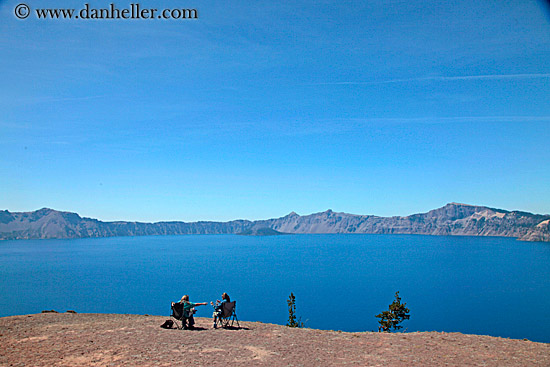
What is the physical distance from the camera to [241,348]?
1375 cm

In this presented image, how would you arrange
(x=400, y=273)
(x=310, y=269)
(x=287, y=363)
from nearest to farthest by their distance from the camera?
(x=287, y=363)
(x=400, y=273)
(x=310, y=269)

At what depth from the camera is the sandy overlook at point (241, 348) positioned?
12.2 metres

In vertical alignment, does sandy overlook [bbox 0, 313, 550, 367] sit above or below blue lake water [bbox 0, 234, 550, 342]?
above

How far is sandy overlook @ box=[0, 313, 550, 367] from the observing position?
479 inches

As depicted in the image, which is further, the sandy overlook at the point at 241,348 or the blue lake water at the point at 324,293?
the blue lake water at the point at 324,293

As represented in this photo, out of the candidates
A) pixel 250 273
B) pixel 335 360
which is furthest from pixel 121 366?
pixel 250 273

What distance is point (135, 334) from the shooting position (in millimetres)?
15312

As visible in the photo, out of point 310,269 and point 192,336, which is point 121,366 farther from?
point 310,269

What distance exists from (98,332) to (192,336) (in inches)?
157

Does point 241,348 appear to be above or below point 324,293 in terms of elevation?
above

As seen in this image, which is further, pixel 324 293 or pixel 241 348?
pixel 324 293

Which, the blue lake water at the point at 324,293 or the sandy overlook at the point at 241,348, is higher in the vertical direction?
the sandy overlook at the point at 241,348

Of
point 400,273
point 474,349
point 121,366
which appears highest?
point 121,366

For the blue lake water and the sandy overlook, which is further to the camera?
the blue lake water
